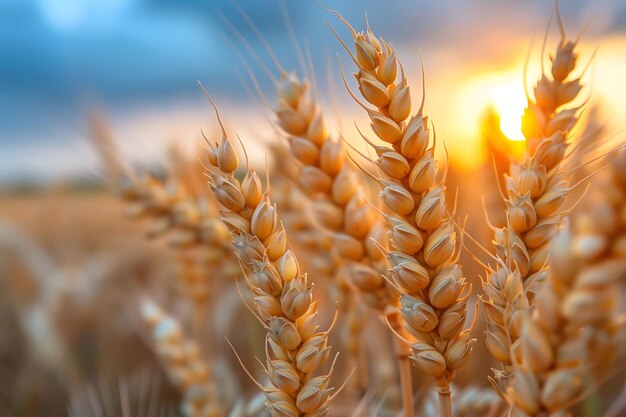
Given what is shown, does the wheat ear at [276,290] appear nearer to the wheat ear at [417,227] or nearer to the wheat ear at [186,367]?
the wheat ear at [417,227]

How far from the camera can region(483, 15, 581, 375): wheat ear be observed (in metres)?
0.51

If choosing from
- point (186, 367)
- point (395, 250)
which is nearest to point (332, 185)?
point (395, 250)

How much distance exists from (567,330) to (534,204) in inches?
7.5

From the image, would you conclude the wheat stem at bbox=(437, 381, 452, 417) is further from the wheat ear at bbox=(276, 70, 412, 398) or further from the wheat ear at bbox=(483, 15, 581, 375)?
the wheat ear at bbox=(276, 70, 412, 398)

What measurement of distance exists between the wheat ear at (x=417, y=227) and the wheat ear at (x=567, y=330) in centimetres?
12

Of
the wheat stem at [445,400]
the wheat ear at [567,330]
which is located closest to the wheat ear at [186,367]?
the wheat stem at [445,400]

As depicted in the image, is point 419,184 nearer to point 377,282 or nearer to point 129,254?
point 377,282

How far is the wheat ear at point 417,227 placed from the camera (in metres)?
0.53

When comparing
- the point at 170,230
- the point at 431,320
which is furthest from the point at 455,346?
the point at 170,230

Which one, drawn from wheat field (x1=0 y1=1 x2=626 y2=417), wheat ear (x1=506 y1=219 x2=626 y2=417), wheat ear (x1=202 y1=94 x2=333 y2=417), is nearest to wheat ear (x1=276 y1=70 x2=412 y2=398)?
wheat field (x1=0 y1=1 x2=626 y2=417)

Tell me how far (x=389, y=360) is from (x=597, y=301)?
0.94 m

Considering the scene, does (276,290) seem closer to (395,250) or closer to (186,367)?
(395,250)

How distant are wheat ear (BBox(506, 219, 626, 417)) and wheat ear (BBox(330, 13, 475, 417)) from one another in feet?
0.39

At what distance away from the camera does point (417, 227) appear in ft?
1.81
